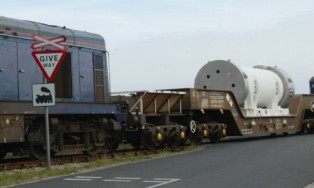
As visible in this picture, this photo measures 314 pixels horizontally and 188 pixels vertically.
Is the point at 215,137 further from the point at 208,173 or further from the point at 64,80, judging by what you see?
the point at 208,173

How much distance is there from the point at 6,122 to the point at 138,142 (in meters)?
6.78

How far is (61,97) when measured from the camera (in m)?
13.8

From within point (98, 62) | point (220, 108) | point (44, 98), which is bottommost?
point (220, 108)

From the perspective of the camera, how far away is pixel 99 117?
589 inches

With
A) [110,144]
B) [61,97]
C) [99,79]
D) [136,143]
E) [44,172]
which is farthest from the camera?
[136,143]

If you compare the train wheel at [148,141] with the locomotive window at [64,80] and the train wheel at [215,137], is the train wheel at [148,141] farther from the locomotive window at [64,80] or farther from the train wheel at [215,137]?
the train wheel at [215,137]

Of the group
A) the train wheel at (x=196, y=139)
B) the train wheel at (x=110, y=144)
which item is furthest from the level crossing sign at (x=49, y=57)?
the train wheel at (x=196, y=139)

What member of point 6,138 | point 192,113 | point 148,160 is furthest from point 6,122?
point 192,113

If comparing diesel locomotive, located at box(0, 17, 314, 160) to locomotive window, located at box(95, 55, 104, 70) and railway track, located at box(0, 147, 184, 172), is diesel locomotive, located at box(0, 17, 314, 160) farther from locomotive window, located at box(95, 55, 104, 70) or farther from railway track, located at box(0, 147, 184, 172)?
railway track, located at box(0, 147, 184, 172)

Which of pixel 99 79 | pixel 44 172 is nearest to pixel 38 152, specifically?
pixel 44 172

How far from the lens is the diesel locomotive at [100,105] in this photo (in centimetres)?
1248

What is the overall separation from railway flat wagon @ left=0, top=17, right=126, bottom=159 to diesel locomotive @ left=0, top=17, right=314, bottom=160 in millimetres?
26

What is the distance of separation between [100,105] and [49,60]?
386cm

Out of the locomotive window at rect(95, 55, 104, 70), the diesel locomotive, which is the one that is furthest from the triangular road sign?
the locomotive window at rect(95, 55, 104, 70)
